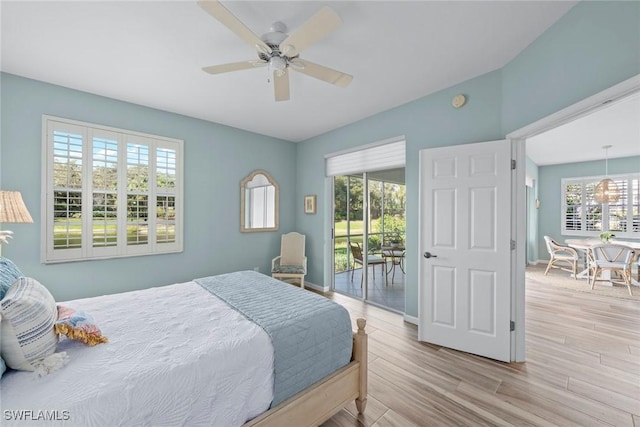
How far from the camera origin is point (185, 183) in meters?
3.71

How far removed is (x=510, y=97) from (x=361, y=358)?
2655 millimetres

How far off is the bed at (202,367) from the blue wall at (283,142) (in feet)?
5.17

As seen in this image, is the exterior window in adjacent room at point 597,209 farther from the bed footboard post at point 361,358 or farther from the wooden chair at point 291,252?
the bed footboard post at point 361,358

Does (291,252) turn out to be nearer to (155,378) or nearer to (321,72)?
(321,72)

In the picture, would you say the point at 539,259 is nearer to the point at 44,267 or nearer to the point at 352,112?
the point at 352,112

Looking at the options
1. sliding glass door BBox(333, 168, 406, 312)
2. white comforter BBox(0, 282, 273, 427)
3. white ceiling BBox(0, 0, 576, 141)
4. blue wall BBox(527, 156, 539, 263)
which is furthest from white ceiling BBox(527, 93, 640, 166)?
white comforter BBox(0, 282, 273, 427)

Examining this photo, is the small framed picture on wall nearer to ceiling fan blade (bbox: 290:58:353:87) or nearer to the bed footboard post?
ceiling fan blade (bbox: 290:58:353:87)

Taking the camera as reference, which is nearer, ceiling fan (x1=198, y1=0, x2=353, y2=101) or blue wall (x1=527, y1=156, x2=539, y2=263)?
ceiling fan (x1=198, y1=0, x2=353, y2=101)

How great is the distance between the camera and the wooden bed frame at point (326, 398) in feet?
4.54

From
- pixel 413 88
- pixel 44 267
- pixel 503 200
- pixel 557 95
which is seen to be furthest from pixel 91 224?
pixel 557 95

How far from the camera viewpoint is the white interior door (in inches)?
94.0

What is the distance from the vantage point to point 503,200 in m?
2.38

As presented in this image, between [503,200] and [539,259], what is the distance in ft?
20.7

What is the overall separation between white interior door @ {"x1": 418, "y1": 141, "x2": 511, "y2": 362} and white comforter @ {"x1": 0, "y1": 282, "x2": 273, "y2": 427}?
201 cm
